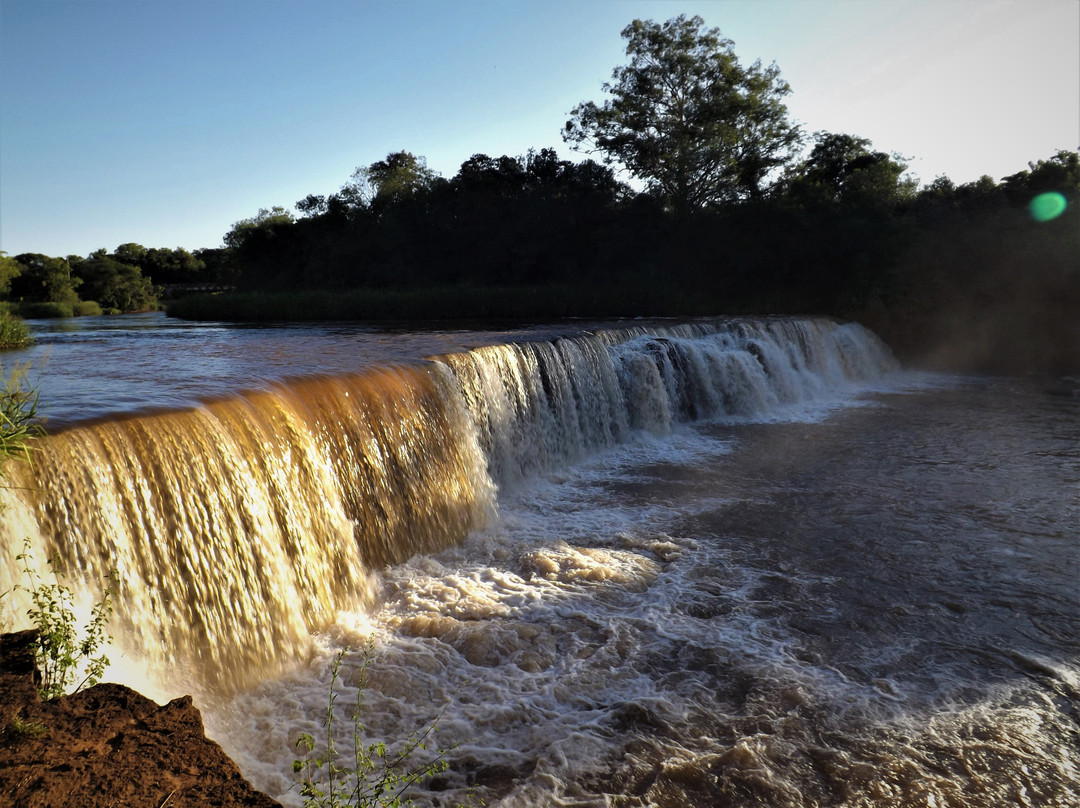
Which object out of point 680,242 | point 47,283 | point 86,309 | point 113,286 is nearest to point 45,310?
point 86,309

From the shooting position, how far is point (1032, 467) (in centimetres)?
897

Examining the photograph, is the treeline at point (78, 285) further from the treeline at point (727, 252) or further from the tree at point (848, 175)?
the tree at point (848, 175)

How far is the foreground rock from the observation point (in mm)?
2414

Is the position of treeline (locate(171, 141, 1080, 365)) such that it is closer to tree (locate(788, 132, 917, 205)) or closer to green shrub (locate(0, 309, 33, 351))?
tree (locate(788, 132, 917, 205))

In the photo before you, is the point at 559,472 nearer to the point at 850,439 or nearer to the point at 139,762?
the point at 850,439

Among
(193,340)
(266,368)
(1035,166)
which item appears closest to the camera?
(266,368)

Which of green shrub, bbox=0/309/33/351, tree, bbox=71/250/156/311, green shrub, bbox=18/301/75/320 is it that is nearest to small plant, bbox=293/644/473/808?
green shrub, bbox=0/309/33/351

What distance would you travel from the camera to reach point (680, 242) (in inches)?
1109

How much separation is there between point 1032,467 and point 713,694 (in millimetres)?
7229

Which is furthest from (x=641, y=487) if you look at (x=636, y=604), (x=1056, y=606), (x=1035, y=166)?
(x=1035, y=166)

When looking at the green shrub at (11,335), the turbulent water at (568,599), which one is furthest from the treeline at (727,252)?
the turbulent water at (568,599)

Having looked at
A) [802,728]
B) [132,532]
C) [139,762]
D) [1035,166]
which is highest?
[1035,166]

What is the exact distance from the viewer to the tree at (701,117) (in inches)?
1131

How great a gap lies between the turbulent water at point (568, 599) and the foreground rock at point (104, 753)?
30.5 inches
